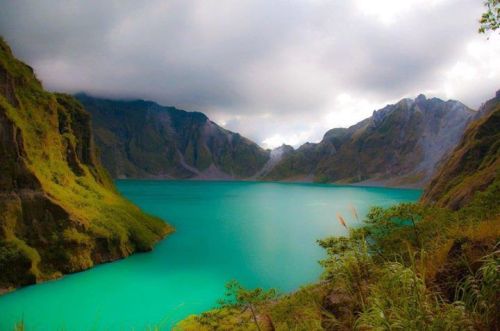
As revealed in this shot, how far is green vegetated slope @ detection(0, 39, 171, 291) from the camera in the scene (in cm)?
3462

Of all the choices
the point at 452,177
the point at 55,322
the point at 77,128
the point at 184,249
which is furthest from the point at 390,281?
the point at 452,177

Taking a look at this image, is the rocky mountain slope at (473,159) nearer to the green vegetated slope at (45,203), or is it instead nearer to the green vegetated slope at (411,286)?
the green vegetated slope at (411,286)

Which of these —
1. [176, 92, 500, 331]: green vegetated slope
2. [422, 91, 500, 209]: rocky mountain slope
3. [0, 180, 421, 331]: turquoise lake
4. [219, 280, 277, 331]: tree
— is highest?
[422, 91, 500, 209]: rocky mountain slope

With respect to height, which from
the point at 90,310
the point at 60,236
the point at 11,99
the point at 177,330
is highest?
the point at 11,99

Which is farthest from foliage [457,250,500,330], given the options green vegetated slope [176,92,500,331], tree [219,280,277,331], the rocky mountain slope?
the rocky mountain slope

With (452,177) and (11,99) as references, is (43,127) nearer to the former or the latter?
(11,99)

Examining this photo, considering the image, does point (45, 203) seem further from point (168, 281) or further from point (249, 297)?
point (249, 297)

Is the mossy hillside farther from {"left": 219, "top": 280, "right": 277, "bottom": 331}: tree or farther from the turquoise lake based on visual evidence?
the turquoise lake

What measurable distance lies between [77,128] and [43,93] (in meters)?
13.7

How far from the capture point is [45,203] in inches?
1484

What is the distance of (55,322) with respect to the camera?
26188 mm

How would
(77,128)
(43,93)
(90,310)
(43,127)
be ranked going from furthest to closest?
(77,128) < (43,93) < (43,127) < (90,310)

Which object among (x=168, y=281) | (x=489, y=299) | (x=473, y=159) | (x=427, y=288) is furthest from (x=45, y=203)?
(x=473, y=159)

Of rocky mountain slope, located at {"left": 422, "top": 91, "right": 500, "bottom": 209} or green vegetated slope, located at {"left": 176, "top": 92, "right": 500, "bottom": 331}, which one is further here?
rocky mountain slope, located at {"left": 422, "top": 91, "right": 500, "bottom": 209}
